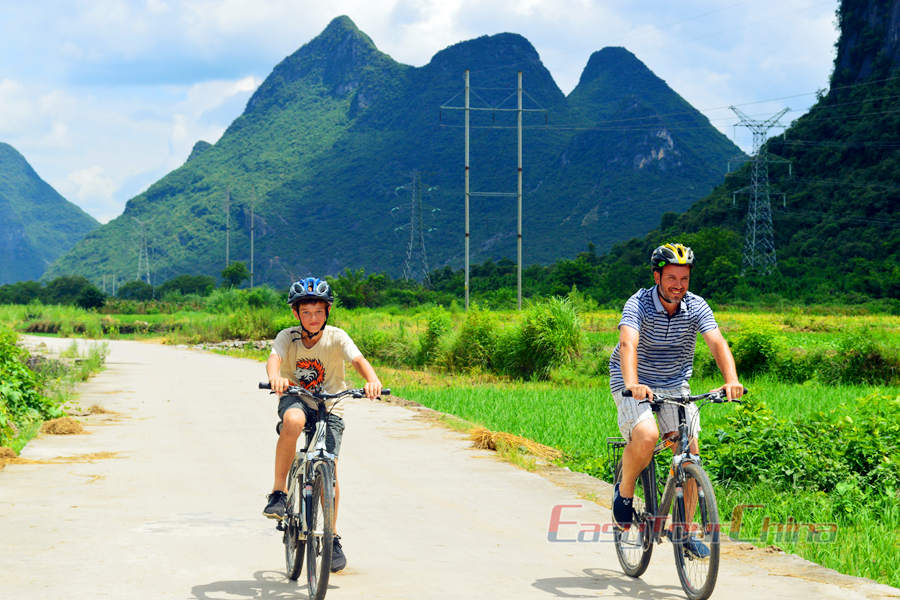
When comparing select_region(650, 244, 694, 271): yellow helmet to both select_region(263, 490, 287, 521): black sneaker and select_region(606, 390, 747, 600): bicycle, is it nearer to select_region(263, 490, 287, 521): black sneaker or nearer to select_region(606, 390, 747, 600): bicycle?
select_region(606, 390, 747, 600): bicycle

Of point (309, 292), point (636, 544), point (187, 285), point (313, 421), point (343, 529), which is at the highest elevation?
point (187, 285)

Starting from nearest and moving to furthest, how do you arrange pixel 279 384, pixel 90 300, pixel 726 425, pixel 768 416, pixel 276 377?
pixel 279 384, pixel 276 377, pixel 768 416, pixel 726 425, pixel 90 300

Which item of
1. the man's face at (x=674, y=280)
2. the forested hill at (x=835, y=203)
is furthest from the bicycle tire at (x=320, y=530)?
the forested hill at (x=835, y=203)

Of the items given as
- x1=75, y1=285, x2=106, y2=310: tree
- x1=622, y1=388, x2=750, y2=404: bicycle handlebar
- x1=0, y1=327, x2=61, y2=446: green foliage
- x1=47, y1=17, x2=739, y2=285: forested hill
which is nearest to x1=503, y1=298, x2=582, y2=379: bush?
x1=0, y1=327, x2=61, y2=446: green foliage

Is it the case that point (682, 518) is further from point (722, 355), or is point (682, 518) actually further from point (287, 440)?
point (287, 440)

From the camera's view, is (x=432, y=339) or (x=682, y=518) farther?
(x=432, y=339)

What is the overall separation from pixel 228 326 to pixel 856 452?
4192 cm

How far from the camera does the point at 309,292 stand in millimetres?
6359

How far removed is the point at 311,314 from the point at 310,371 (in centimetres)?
38

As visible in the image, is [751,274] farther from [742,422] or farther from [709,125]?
[709,125]

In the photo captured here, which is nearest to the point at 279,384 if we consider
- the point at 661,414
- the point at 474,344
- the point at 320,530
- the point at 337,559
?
the point at 320,530

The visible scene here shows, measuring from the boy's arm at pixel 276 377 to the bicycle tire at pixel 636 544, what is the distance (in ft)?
7.53

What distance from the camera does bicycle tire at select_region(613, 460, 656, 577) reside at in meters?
6.38

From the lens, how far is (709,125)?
166250 mm
